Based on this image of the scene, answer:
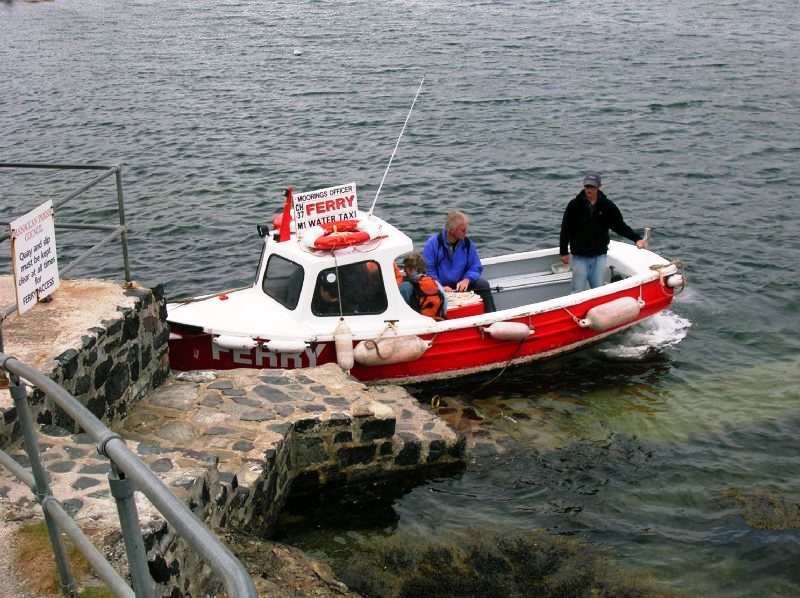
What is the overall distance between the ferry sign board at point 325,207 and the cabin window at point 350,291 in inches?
30.1

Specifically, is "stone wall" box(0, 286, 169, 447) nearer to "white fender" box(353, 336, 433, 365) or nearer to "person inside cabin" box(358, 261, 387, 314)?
"white fender" box(353, 336, 433, 365)

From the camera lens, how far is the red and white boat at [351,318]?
1100 cm

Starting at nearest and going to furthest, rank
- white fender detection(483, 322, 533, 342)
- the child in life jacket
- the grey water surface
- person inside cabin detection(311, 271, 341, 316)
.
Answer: the grey water surface < person inside cabin detection(311, 271, 341, 316) < the child in life jacket < white fender detection(483, 322, 533, 342)

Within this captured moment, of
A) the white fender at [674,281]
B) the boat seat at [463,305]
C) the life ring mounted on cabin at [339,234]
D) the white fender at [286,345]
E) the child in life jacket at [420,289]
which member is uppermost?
the life ring mounted on cabin at [339,234]

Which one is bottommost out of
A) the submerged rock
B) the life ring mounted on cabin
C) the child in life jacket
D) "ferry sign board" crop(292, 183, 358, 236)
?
the submerged rock

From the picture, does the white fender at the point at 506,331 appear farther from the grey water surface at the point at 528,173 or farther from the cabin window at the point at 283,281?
the cabin window at the point at 283,281

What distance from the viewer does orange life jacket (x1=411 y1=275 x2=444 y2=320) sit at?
1156cm

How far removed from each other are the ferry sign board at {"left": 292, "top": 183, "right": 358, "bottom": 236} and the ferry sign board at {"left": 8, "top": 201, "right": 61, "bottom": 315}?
15.0ft

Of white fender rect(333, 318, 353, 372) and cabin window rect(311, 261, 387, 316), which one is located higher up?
cabin window rect(311, 261, 387, 316)

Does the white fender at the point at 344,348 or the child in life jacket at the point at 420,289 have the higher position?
the child in life jacket at the point at 420,289

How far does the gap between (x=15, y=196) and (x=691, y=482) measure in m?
15.5

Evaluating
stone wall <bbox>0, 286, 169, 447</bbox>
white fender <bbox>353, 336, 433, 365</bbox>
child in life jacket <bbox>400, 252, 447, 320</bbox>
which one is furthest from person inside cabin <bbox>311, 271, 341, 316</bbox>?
stone wall <bbox>0, 286, 169, 447</bbox>

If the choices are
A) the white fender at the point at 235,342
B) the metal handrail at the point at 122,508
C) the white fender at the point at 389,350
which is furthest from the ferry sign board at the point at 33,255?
the white fender at the point at 389,350

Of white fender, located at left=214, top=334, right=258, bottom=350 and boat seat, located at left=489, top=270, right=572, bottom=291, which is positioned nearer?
white fender, located at left=214, top=334, right=258, bottom=350
